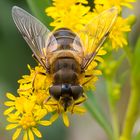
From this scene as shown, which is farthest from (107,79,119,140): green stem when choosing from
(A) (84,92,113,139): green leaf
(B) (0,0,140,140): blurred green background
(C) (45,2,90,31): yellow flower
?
→ (B) (0,0,140,140): blurred green background

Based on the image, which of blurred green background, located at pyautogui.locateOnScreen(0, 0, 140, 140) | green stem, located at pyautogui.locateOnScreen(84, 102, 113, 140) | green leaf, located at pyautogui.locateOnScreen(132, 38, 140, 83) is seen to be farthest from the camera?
blurred green background, located at pyautogui.locateOnScreen(0, 0, 140, 140)

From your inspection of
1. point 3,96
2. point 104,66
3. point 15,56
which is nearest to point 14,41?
point 15,56

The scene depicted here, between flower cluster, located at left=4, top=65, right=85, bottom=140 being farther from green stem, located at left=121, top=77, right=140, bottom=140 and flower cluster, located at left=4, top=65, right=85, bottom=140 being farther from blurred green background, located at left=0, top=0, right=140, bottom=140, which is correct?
blurred green background, located at left=0, top=0, right=140, bottom=140

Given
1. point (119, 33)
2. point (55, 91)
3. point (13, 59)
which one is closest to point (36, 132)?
point (55, 91)

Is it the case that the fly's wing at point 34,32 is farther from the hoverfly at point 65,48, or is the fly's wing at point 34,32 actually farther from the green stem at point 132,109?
the green stem at point 132,109

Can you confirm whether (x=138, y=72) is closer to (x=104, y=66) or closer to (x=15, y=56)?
(x=104, y=66)

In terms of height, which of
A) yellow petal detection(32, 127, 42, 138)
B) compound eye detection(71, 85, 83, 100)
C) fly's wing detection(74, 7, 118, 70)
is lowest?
yellow petal detection(32, 127, 42, 138)

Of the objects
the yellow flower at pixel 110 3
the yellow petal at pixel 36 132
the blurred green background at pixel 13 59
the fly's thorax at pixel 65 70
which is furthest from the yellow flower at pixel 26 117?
the blurred green background at pixel 13 59
